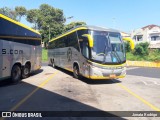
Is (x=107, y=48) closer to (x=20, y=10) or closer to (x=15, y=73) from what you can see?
(x=15, y=73)

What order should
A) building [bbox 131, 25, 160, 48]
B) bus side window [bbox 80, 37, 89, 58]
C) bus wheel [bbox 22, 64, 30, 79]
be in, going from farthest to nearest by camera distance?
building [bbox 131, 25, 160, 48] < bus wheel [bbox 22, 64, 30, 79] < bus side window [bbox 80, 37, 89, 58]

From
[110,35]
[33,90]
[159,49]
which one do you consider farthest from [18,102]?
[159,49]

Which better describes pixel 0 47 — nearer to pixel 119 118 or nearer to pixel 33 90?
pixel 33 90

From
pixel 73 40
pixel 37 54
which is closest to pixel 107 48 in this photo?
pixel 73 40

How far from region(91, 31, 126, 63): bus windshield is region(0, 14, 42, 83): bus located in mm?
4493

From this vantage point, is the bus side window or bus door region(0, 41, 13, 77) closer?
bus door region(0, 41, 13, 77)

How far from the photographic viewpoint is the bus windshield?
12633 millimetres

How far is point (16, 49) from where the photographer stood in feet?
44.0

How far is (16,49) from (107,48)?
5320 millimetres

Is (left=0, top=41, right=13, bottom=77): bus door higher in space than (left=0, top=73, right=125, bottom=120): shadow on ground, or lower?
higher

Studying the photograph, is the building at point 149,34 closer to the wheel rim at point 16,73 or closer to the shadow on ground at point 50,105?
the wheel rim at point 16,73

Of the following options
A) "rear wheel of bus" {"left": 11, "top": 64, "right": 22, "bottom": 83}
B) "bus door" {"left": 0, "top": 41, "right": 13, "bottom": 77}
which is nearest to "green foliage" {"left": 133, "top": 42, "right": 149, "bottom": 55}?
"rear wheel of bus" {"left": 11, "top": 64, "right": 22, "bottom": 83}

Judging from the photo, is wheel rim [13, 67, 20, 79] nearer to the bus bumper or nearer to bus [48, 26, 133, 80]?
bus [48, 26, 133, 80]

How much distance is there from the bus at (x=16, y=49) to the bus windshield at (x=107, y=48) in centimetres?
449
